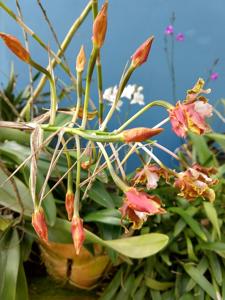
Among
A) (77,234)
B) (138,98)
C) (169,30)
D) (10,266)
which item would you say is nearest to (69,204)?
(77,234)

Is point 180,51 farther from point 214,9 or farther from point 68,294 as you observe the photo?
point 68,294

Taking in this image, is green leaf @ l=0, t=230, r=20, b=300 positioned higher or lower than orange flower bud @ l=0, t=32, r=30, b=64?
lower

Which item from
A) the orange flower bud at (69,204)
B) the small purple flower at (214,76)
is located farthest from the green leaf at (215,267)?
the orange flower bud at (69,204)

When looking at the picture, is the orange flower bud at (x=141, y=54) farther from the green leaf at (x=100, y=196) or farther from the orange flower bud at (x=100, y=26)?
the green leaf at (x=100, y=196)

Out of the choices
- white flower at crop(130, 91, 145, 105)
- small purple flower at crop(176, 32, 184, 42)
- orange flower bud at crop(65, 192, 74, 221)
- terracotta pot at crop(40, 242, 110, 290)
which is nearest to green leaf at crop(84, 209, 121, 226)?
terracotta pot at crop(40, 242, 110, 290)

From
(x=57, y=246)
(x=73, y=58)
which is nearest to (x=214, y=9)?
(x=73, y=58)

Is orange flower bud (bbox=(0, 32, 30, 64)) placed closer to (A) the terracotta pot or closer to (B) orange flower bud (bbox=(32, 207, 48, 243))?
(B) orange flower bud (bbox=(32, 207, 48, 243))
